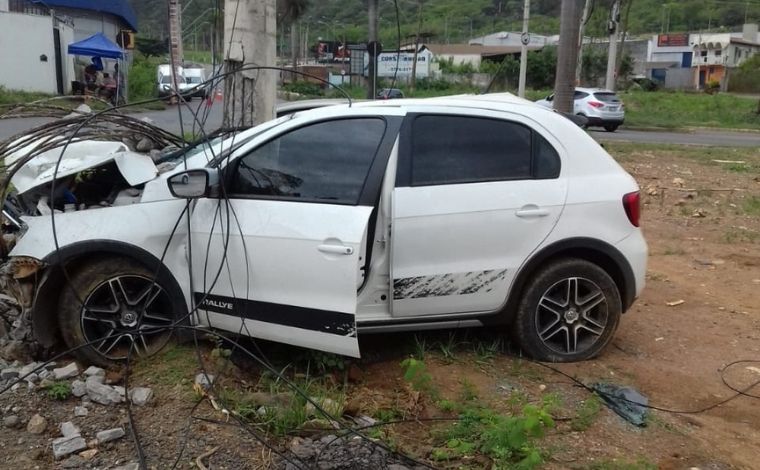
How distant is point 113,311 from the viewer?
443cm

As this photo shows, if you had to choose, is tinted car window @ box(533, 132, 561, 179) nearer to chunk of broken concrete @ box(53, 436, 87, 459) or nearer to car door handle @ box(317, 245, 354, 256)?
car door handle @ box(317, 245, 354, 256)

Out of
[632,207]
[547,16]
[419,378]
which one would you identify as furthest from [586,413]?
[547,16]

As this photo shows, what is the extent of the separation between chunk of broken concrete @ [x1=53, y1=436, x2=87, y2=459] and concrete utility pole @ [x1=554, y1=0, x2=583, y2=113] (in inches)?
423

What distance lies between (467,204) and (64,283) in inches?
96.5

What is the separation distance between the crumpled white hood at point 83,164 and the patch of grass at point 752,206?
8507 millimetres

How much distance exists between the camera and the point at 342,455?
3598 millimetres

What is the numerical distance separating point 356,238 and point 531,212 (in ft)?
4.01

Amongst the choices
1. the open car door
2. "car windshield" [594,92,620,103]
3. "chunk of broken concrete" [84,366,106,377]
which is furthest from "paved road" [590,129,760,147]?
"chunk of broken concrete" [84,366,106,377]

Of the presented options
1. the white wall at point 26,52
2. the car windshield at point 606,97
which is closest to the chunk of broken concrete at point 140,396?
the car windshield at point 606,97

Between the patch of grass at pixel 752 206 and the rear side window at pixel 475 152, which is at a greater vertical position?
the rear side window at pixel 475 152

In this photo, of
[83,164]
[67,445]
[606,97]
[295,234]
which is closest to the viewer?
[67,445]

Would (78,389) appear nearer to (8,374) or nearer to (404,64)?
(8,374)

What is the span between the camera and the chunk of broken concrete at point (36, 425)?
3787mm

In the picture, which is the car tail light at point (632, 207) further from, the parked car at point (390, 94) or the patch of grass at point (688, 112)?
the patch of grass at point (688, 112)
